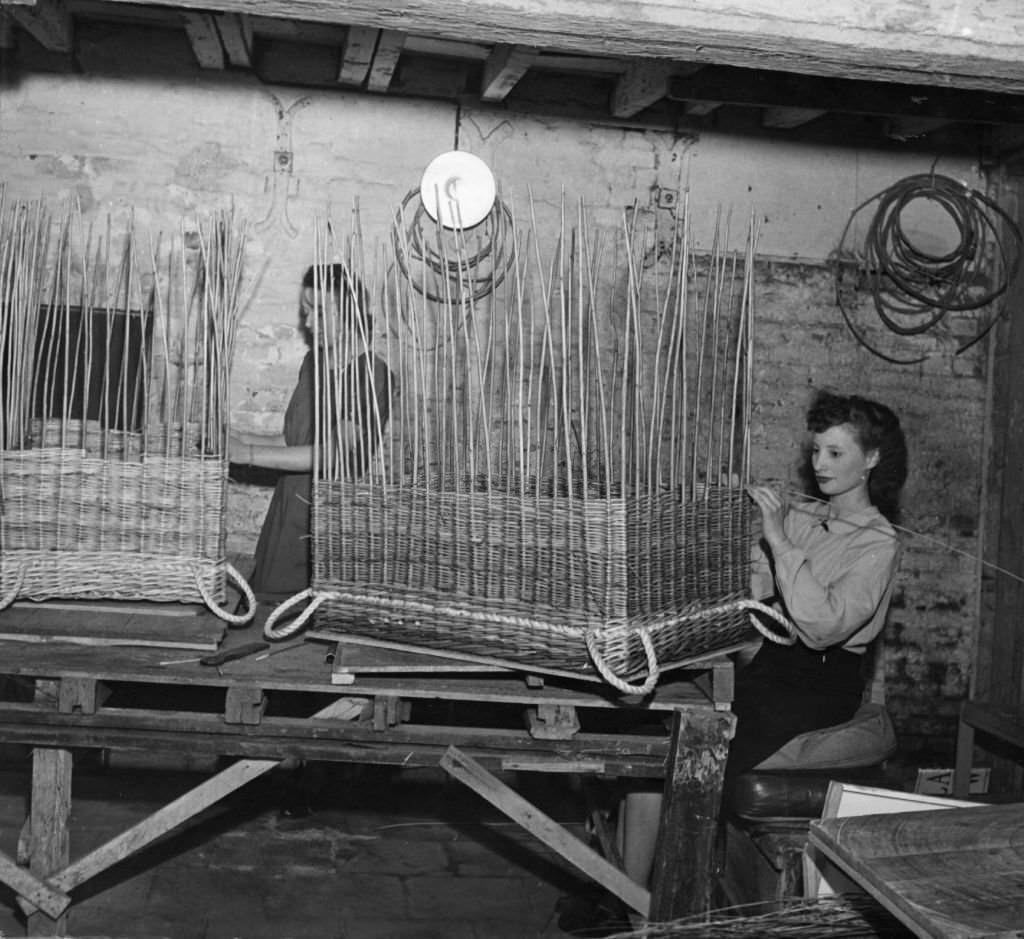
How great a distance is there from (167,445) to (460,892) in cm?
195

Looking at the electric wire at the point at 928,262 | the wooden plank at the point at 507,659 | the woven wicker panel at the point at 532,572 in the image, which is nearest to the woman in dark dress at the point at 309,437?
the woven wicker panel at the point at 532,572

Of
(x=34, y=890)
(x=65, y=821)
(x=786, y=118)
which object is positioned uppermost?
(x=786, y=118)

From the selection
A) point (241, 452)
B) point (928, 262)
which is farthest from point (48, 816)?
point (928, 262)

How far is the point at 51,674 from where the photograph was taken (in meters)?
3.00

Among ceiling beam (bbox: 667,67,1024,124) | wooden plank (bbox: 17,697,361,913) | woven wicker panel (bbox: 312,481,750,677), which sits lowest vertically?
wooden plank (bbox: 17,697,361,913)

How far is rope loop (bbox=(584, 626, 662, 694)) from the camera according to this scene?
279cm

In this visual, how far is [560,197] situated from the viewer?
17.3ft

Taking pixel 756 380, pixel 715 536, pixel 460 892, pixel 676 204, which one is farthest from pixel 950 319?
pixel 460 892

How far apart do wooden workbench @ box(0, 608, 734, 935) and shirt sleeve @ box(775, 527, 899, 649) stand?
1.25 ft

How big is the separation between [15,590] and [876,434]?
2469mm

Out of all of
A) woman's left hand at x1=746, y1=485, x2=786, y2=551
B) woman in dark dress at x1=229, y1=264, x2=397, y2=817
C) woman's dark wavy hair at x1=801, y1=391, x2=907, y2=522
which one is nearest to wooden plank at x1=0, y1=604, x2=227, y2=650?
woman in dark dress at x1=229, y1=264, x2=397, y2=817

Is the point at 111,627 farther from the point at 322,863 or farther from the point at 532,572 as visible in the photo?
the point at 322,863

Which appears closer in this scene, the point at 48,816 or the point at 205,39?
the point at 48,816

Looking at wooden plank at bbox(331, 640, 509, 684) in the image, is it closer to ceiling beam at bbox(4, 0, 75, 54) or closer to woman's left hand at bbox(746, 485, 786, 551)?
woman's left hand at bbox(746, 485, 786, 551)
